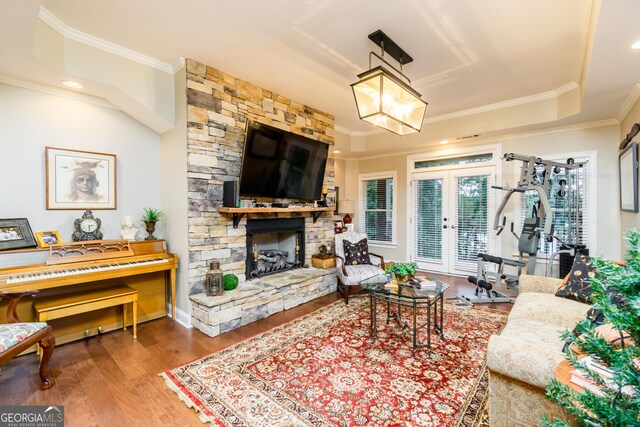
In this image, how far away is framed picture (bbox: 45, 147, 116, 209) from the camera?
3.02 meters

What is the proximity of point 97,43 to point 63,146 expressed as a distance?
1135 mm

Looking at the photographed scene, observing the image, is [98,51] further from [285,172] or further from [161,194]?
[285,172]

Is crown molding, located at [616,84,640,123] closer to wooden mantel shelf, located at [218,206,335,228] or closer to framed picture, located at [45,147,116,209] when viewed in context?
wooden mantel shelf, located at [218,206,335,228]

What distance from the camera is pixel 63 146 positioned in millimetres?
3084

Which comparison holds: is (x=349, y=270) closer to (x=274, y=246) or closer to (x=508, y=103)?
(x=274, y=246)

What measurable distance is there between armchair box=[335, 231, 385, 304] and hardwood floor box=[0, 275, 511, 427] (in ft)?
3.79

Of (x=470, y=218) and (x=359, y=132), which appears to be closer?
(x=470, y=218)

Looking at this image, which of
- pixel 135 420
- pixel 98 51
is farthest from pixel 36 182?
pixel 135 420

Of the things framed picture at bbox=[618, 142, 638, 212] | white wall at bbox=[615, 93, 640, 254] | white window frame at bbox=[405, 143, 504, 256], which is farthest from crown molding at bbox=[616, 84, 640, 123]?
white window frame at bbox=[405, 143, 504, 256]

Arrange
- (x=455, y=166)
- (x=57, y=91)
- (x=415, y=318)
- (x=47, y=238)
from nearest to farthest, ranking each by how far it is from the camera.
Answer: (x=415, y=318), (x=47, y=238), (x=57, y=91), (x=455, y=166)

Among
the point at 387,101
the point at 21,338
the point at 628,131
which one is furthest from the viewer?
the point at 628,131

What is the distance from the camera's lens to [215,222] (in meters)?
3.40

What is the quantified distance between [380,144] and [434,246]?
91.7 inches

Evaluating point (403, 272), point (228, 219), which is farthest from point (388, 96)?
point (228, 219)
